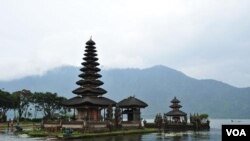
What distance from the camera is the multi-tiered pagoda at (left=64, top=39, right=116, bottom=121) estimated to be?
207ft

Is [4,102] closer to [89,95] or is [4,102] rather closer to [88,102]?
[89,95]

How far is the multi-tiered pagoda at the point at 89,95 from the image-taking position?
6322cm

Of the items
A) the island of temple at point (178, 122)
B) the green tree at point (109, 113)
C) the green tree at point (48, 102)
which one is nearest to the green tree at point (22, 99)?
the green tree at point (48, 102)

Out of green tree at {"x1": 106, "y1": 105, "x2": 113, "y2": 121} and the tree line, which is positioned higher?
the tree line

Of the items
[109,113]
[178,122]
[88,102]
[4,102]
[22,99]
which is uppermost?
[22,99]

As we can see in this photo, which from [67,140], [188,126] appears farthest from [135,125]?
[67,140]

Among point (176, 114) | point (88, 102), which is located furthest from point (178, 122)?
point (88, 102)

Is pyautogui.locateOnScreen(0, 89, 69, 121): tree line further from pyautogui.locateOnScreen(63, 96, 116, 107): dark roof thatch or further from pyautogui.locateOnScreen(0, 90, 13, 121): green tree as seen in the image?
pyautogui.locateOnScreen(63, 96, 116, 107): dark roof thatch

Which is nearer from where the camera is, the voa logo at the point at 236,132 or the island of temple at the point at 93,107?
the voa logo at the point at 236,132

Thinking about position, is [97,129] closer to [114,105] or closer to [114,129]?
[114,129]

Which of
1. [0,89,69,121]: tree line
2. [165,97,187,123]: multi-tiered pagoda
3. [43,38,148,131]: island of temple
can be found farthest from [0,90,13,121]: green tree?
[165,97,187,123]: multi-tiered pagoda

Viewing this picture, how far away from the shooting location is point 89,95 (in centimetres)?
6556

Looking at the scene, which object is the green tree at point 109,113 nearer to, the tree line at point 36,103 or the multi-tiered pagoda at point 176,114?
the multi-tiered pagoda at point 176,114

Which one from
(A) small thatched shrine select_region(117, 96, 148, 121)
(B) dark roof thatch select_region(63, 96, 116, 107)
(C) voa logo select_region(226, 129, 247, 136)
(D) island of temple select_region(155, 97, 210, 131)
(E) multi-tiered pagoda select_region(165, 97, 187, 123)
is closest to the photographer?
(C) voa logo select_region(226, 129, 247, 136)
